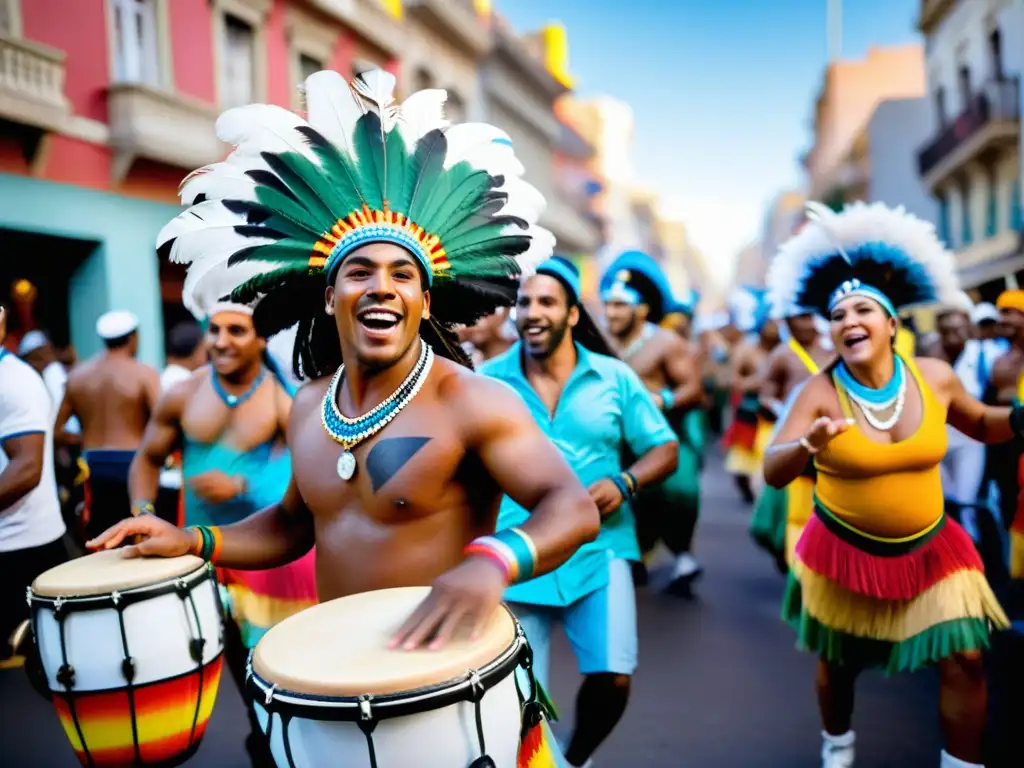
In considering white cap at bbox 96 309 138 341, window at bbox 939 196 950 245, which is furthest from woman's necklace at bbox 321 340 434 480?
window at bbox 939 196 950 245

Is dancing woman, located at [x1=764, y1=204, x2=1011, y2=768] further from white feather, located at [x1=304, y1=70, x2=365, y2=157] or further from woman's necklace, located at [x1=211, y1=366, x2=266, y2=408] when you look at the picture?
woman's necklace, located at [x1=211, y1=366, x2=266, y2=408]

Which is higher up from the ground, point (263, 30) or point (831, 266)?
point (263, 30)

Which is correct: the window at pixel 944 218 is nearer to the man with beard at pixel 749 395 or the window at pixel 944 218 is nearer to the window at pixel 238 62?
the man with beard at pixel 749 395

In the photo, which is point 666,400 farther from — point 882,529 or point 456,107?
point 456,107

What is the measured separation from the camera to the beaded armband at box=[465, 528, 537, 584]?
5.75 feet

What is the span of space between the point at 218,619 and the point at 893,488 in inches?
97.0

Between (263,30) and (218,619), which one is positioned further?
(263,30)

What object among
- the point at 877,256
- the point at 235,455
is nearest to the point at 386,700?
the point at 235,455

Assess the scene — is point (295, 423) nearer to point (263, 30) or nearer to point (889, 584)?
point (889, 584)

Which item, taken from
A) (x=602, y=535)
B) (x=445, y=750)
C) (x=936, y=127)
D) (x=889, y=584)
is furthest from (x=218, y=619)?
(x=936, y=127)

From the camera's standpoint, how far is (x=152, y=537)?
2502mm

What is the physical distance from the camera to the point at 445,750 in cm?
164

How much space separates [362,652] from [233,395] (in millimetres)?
2625

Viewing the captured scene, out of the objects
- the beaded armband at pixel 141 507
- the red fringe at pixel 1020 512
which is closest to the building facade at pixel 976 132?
the red fringe at pixel 1020 512
